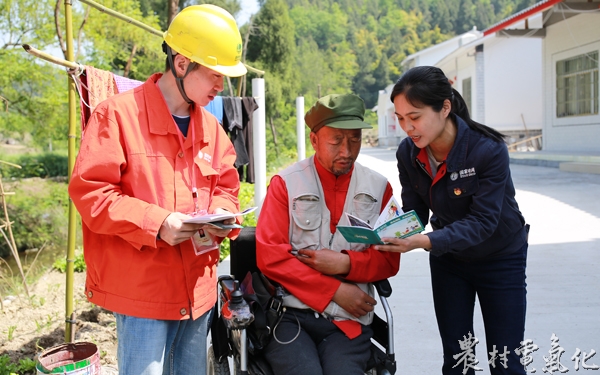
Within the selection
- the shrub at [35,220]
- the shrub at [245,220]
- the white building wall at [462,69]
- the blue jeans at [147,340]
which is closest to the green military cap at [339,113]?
the blue jeans at [147,340]

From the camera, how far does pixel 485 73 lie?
829 inches

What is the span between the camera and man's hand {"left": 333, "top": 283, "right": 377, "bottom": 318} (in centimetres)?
246

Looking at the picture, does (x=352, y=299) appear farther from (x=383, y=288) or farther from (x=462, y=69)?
(x=462, y=69)

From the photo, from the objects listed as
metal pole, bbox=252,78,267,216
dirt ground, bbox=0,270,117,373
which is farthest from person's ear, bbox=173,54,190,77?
metal pole, bbox=252,78,267,216

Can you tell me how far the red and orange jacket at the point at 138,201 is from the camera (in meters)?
1.85

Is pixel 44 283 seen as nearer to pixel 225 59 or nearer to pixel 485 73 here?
pixel 225 59

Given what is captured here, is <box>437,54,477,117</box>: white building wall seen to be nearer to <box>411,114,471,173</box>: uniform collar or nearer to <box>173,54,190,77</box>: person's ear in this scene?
<box>411,114,471,173</box>: uniform collar

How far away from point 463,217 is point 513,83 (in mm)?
19854

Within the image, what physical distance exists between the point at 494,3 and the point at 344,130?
386ft

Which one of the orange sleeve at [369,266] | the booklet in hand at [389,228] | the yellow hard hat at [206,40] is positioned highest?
the yellow hard hat at [206,40]

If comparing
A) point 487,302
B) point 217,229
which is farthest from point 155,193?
point 487,302

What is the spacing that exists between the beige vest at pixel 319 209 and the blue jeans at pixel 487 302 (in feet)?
1.15

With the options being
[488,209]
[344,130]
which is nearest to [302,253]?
[344,130]

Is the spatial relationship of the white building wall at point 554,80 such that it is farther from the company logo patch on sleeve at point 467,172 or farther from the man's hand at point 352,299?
the man's hand at point 352,299
